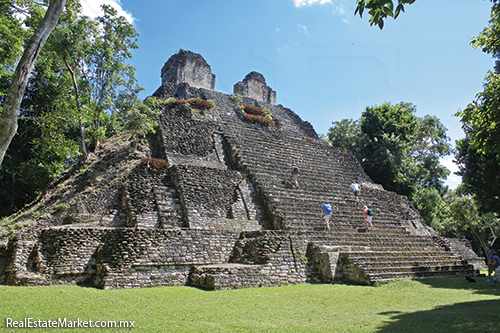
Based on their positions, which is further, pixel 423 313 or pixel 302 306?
pixel 302 306

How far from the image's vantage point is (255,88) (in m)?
25.0

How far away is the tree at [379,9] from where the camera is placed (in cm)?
394

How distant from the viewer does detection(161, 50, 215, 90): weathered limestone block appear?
Result: 22172mm

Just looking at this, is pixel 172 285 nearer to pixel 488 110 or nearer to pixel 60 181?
pixel 60 181

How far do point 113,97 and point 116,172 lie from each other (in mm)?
3943

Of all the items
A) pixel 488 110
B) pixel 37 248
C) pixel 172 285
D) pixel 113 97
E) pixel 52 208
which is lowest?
pixel 172 285

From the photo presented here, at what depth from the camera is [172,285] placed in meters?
7.73

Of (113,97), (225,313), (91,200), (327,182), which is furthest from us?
(327,182)

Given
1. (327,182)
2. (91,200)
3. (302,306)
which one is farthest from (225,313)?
(327,182)

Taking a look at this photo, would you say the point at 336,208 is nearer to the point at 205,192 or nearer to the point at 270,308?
the point at 205,192

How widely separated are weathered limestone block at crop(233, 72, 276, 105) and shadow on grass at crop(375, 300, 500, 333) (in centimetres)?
2074

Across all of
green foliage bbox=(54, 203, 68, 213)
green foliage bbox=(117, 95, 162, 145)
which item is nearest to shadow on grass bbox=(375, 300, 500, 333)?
green foliage bbox=(54, 203, 68, 213)

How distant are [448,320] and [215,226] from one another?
260 inches

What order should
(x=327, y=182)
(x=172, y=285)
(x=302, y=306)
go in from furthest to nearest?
1. (x=327, y=182)
2. (x=172, y=285)
3. (x=302, y=306)
